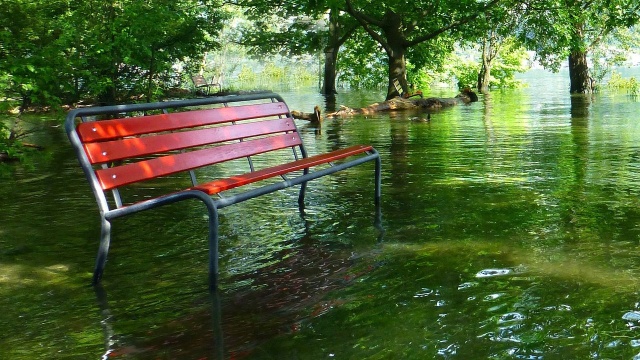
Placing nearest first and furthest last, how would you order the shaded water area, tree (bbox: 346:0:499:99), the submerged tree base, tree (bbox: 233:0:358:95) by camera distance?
the shaded water area → the submerged tree base → tree (bbox: 346:0:499:99) → tree (bbox: 233:0:358:95)

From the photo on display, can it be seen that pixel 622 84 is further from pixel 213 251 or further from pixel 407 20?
pixel 213 251

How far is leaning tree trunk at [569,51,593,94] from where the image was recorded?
26906mm

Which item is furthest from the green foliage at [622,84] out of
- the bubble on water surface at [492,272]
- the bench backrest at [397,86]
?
the bubble on water surface at [492,272]

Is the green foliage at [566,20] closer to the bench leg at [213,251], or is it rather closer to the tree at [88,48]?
the tree at [88,48]

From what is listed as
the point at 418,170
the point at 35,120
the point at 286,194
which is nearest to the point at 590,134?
the point at 418,170

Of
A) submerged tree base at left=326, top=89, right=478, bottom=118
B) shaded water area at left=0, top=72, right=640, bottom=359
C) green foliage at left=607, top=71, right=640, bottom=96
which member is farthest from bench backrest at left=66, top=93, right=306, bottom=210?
green foliage at left=607, top=71, right=640, bottom=96

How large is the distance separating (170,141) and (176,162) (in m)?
0.17

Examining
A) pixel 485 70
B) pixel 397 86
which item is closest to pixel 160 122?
pixel 397 86

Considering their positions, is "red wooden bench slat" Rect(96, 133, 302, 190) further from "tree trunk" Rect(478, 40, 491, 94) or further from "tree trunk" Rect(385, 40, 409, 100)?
"tree trunk" Rect(478, 40, 491, 94)

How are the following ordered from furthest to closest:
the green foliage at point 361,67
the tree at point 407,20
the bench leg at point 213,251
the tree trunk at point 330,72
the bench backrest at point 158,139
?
1. the green foliage at point 361,67
2. the tree trunk at point 330,72
3. the tree at point 407,20
4. the bench backrest at point 158,139
5. the bench leg at point 213,251

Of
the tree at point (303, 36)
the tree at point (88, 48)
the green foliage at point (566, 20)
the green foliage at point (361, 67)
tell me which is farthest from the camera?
the green foliage at point (361, 67)

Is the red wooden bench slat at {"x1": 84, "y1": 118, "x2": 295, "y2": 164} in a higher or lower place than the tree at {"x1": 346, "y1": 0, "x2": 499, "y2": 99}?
lower

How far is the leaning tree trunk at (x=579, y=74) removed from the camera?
26.9 metres

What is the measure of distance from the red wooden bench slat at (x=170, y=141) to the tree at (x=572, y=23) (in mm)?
18681
